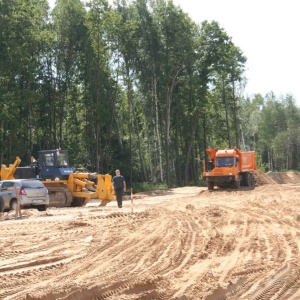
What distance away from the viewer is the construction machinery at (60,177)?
29328 mm

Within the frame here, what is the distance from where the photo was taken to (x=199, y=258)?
33.8ft

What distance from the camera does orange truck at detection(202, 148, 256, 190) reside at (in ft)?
122

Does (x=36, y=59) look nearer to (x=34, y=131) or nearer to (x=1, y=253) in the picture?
(x=34, y=131)

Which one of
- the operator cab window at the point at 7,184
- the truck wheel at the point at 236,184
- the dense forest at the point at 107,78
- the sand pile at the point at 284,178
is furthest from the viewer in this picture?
the sand pile at the point at 284,178

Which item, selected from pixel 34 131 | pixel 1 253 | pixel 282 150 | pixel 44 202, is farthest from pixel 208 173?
pixel 282 150

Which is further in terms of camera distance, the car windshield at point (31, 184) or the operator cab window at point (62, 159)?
the operator cab window at point (62, 159)

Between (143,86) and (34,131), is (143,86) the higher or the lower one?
the higher one

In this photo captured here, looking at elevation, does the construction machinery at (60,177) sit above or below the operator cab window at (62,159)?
below

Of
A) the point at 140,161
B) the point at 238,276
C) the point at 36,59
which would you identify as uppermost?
the point at 36,59

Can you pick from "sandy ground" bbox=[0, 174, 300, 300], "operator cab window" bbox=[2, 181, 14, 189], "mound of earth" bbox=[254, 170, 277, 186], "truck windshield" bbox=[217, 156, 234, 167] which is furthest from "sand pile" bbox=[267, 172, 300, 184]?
"sandy ground" bbox=[0, 174, 300, 300]

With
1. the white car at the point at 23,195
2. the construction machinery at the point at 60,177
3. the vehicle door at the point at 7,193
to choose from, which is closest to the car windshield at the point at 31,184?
the white car at the point at 23,195

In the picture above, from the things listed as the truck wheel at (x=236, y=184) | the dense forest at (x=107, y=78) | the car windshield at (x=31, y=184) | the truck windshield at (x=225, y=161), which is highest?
the dense forest at (x=107, y=78)

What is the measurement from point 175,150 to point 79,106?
13.4m

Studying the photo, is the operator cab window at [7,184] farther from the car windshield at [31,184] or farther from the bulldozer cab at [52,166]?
the bulldozer cab at [52,166]
